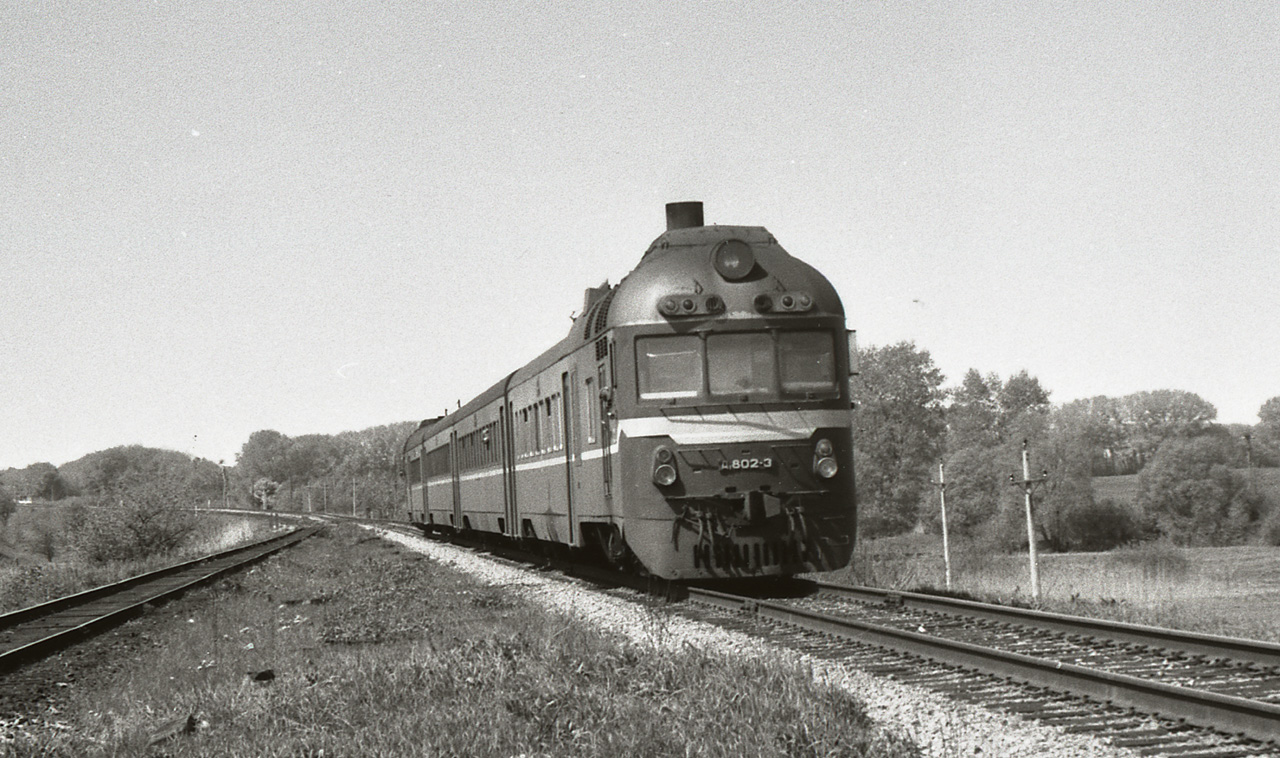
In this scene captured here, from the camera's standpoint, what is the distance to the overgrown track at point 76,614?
43.0 feet

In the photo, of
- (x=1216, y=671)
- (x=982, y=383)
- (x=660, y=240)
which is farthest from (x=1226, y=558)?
(x=982, y=383)

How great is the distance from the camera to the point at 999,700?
23.1 ft

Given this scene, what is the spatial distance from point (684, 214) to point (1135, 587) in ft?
36.0

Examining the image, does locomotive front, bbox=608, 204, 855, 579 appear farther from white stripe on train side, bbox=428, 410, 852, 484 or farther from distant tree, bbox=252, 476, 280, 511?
distant tree, bbox=252, 476, 280, 511

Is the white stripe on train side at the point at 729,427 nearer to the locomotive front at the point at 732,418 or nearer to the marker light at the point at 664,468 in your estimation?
the locomotive front at the point at 732,418

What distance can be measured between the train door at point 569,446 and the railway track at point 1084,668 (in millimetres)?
4318

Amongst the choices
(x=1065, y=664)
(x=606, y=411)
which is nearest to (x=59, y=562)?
(x=606, y=411)

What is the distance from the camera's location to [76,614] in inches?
701

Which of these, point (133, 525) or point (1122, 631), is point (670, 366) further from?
point (133, 525)

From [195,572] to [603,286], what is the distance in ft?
52.0

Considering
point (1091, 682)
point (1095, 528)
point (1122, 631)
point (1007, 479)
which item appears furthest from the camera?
point (1095, 528)

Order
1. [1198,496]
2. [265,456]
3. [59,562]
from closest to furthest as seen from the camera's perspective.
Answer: [59,562] → [1198,496] → [265,456]

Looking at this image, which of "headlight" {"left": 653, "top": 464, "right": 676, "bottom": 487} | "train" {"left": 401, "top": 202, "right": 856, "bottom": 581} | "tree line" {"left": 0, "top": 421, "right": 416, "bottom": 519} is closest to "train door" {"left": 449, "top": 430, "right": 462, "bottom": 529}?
"train" {"left": 401, "top": 202, "right": 856, "bottom": 581}

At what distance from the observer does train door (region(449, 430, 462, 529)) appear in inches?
1086
